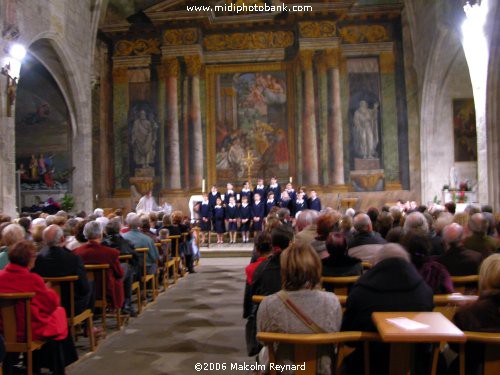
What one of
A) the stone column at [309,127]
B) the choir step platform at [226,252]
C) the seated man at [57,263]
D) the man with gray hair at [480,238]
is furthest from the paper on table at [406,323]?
the stone column at [309,127]

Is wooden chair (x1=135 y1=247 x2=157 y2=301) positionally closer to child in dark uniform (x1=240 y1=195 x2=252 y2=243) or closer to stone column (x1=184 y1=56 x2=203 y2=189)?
child in dark uniform (x1=240 y1=195 x2=252 y2=243)

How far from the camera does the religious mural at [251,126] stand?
1773 centimetres

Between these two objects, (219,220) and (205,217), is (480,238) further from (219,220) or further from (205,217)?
(205,217)

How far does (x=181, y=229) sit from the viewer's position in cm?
931

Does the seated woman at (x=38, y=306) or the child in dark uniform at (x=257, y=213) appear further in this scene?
the child in dark uniform at (x=257, y=213)

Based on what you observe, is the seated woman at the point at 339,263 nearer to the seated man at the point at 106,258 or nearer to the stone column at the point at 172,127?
the seated man at the point at 106,258

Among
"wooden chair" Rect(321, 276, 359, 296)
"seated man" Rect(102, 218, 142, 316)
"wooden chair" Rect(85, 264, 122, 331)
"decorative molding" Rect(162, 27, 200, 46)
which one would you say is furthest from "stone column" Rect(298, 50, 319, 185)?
"wooden chair" Rect(321, 276, 359, 296)

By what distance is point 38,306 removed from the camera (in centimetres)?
385

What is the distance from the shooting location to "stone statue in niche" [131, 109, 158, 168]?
1800 cm

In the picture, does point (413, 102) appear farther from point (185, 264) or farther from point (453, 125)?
point (185, 264)

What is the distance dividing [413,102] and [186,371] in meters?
14.6

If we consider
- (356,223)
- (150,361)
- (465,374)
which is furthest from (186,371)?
(465,374)

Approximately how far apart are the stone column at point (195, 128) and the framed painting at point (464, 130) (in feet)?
26.8

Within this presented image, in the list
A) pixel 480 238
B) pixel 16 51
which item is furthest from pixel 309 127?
pixel 480 238
